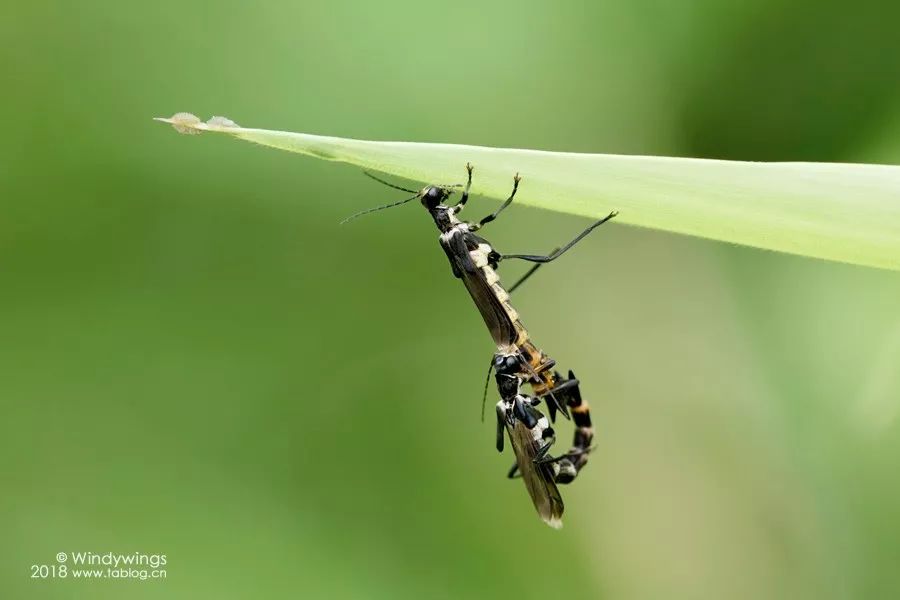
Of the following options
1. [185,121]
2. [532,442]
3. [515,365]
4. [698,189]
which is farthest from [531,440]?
[185,121]

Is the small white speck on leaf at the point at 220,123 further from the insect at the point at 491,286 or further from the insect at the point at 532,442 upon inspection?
the insect at the point at 532,442

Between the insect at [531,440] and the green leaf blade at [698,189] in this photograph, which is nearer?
the green leaf blade at [698,189]

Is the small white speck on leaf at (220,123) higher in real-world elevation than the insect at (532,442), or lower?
higher

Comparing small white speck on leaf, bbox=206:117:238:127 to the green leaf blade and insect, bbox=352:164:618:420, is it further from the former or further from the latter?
insect, bbox=352:164:618:420

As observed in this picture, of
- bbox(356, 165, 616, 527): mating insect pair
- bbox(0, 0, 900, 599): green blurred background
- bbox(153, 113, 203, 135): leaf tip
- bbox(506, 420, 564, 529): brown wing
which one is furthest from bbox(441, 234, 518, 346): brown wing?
bbox(153, 113, 203, 135): leaf tip

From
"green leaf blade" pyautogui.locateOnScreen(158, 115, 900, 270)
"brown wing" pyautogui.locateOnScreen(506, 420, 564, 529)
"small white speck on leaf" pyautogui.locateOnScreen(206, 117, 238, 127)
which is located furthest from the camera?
"brown wing" pyautogui.locateOnScreen(506, 420, 564, 529)

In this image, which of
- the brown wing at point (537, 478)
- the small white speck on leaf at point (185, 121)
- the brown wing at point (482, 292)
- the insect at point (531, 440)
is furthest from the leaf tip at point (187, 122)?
the brown wing at point (537, 478)

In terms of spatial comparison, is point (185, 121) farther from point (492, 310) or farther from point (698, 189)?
point (492, 310)

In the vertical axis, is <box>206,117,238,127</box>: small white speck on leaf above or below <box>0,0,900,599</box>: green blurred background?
below
